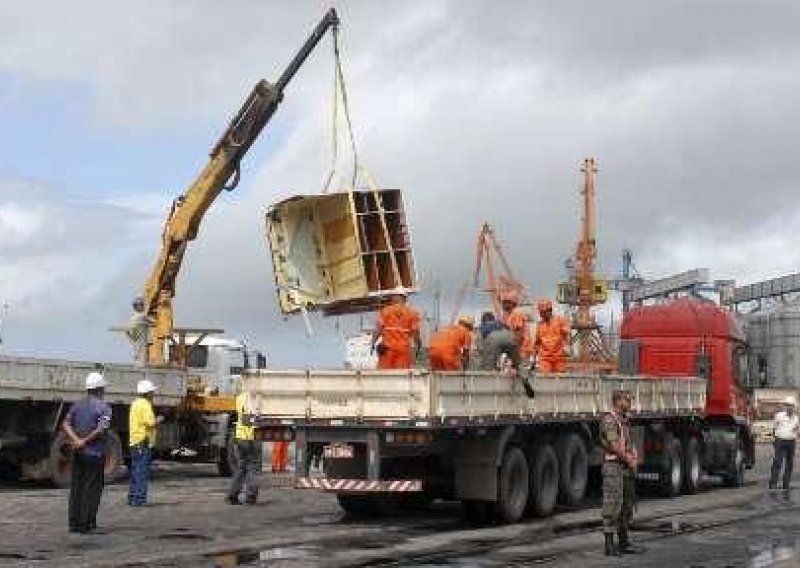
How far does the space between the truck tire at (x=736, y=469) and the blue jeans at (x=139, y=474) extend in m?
10.9

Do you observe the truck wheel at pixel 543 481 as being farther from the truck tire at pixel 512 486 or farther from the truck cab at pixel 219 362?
the truck cab at pixel 219 362

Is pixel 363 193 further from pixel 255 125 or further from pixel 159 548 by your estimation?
pixel 159 548

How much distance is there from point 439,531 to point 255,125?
38.0 feet

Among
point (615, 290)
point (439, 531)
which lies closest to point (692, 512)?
point (439, 531)

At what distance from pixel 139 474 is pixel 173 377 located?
5.75 m

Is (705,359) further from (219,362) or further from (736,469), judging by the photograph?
(219,362)

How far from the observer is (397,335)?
15.6 meters

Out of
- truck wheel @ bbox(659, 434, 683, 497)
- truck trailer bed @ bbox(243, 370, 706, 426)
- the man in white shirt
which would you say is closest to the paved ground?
truck trailer bed @ bbox(243, 370, 706, 426)

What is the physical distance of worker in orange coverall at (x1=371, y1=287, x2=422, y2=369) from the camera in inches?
612

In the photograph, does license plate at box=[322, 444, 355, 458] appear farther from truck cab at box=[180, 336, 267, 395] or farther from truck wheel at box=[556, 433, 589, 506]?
truck cab at box=[180, 336, 267, 395]

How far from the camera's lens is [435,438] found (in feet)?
47.6

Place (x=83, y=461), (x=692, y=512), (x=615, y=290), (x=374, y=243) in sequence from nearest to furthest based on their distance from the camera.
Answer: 1. (x=83, y=461)
2. (x=692, y=512)
3. (x=374, y=243)
4. (x=615, y=290)

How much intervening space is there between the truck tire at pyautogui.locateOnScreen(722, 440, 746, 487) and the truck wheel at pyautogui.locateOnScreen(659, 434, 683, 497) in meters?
2.22

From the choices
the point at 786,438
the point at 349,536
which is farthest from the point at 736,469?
the point at 349,536
